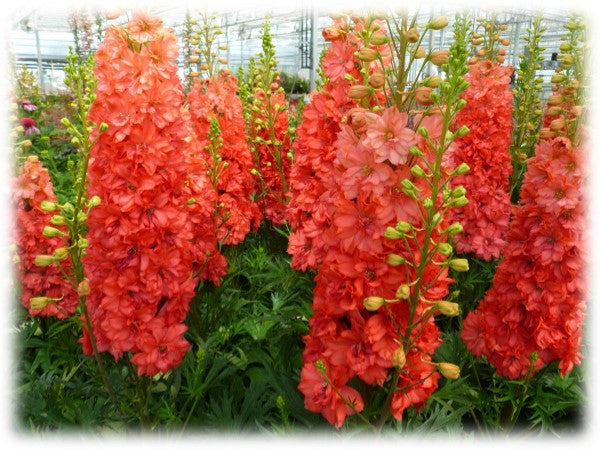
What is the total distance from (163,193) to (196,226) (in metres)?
1.15

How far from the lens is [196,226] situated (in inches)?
139

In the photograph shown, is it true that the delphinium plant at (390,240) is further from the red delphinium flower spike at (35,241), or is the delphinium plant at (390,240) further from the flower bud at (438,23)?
the red delphinium flower spike at (35,241)

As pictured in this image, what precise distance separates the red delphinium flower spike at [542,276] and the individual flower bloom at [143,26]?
184 centimetres

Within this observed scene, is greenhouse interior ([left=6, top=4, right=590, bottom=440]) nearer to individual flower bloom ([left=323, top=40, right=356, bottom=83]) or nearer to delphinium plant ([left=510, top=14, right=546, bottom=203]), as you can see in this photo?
individual flower bloom ([left=323, top=40, right=356, bottom=83])

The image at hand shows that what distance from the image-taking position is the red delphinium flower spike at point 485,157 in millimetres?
4250

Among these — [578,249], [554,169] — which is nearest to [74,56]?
[554,169]

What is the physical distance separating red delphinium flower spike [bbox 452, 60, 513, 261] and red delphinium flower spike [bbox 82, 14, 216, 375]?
263 centimetres

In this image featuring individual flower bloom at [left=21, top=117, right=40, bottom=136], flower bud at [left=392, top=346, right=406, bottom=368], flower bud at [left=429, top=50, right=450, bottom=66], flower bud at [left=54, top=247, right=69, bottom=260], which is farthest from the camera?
individual flower bloom at [left=21, top=117, right=40, bottom=136]

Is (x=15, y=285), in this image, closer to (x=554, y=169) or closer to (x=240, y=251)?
(x=240, y=251)

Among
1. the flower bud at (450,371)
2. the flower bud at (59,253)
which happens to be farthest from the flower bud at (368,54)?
the flower bud at (59,253)

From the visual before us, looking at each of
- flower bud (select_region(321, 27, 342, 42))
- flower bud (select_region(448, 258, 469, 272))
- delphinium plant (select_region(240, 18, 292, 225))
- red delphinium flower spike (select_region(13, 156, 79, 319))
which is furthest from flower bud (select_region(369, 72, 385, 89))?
delphinium plant (select_region(240, 18, 292, 225))

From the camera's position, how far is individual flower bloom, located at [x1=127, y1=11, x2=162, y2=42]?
2.35m

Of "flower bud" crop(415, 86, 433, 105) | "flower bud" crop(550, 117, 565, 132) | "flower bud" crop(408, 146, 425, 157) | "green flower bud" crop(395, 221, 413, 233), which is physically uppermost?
"flower bud" crop(415, 86, 433, 105)

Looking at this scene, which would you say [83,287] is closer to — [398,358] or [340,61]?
[398,358]
